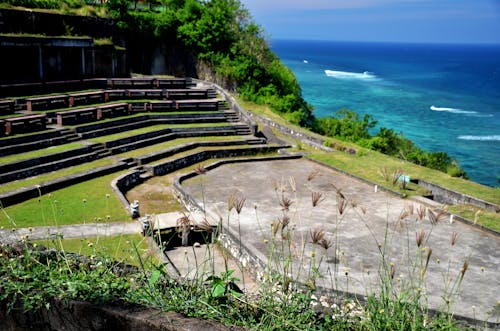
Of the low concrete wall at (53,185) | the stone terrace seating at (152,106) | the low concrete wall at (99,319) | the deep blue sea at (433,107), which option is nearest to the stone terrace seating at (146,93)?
the stone terrace seating at (152,106)

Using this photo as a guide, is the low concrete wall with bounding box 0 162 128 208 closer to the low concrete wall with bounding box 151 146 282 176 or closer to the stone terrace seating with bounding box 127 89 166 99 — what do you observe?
the low concrete wall with bounding box 151 146 282 176

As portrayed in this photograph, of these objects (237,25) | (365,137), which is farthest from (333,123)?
(237,25)

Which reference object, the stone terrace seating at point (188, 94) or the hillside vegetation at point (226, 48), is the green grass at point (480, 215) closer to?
the hillside vegetation at point (226, 48)

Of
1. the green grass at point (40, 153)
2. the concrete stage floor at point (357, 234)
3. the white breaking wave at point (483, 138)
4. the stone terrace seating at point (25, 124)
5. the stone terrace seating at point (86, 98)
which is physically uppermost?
the stone terrace seating at point (86, 98)

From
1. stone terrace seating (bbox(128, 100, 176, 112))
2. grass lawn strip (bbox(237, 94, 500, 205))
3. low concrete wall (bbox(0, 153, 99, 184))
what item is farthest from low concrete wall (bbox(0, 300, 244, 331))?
stone terrace seating (bbox(128, 100, 176, 112))

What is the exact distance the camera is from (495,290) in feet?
33.0

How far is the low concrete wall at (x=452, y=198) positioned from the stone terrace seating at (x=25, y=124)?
14577mm

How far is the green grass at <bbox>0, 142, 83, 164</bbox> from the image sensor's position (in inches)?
643

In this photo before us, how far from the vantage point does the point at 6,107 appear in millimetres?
20812

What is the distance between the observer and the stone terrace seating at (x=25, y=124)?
59.2 feet

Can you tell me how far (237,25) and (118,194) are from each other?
25.7m

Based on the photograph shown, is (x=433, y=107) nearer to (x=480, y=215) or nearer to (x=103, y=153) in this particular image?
(x=480, y=215)

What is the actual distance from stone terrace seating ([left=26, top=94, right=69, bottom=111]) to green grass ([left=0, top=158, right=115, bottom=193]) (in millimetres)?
5619

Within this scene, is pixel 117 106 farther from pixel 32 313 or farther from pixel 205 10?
pixel 32 313
